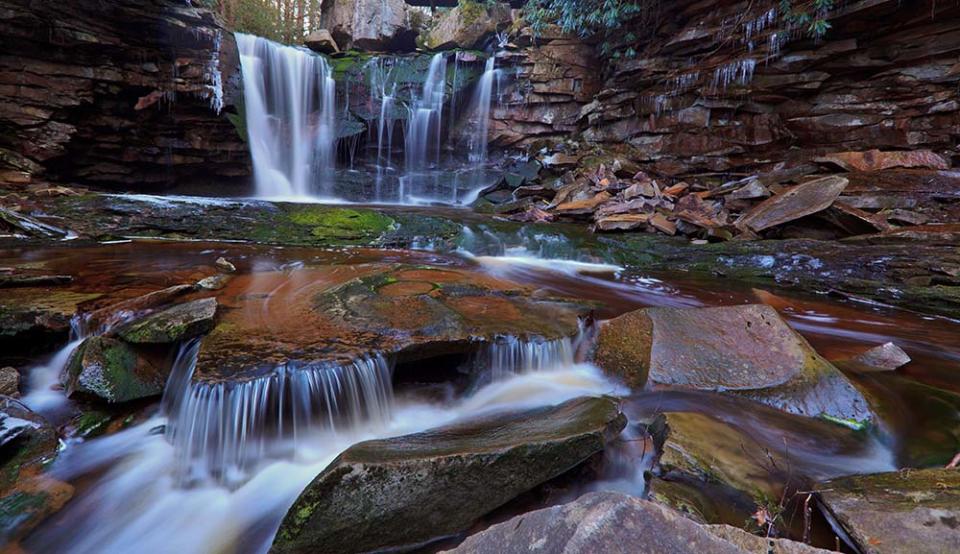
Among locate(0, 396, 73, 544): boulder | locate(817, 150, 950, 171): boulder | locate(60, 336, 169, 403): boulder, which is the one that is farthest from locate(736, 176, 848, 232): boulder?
locate(0, 396, 73, 544): boulder

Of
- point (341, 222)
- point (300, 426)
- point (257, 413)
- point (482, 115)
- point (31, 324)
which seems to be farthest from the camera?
point (482, 115)

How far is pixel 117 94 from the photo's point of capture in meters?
9.69

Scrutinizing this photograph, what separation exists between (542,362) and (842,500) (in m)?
1.92

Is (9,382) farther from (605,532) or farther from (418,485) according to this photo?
(605,532)

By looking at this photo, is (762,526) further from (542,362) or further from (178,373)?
(178,373)

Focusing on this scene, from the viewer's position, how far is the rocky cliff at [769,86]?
26.7ft

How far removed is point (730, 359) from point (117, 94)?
12.9 metres

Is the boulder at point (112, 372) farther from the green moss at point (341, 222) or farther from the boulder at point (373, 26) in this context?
the boulder at point (373, 26)

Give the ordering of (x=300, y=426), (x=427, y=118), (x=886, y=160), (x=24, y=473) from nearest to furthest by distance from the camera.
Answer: (x=24, y=473) < (x=300, y=426) < (x=886, y=160) < (x=427, y=118)

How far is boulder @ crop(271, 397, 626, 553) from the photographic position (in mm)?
1732

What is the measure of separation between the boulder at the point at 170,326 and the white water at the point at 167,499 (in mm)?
563

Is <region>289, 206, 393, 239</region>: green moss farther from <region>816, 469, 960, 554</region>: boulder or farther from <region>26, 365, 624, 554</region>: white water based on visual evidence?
<region>816, 469, 960, 554</region>: boulder

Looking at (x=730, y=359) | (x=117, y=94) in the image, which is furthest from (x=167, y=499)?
(x=117, y=94)

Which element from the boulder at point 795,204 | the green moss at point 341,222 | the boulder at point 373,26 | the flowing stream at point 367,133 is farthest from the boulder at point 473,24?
the boulder at point 795,204
